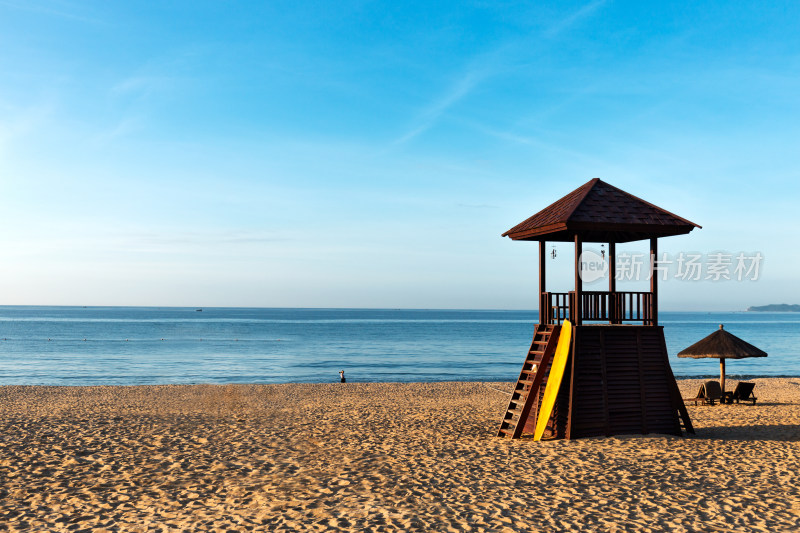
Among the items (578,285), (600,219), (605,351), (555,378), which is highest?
(600,219)

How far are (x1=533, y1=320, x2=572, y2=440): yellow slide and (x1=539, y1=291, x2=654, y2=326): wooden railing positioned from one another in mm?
361

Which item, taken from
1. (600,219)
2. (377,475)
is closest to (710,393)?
(600,219)

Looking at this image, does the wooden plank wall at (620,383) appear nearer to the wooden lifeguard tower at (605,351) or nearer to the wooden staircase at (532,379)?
the wooden lifeguard tower at (605,351)

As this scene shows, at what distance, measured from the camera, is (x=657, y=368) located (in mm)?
11984

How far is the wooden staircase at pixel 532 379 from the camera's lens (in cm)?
1196

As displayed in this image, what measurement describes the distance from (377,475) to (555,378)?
4241mm

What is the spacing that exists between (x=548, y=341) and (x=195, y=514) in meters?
7.27

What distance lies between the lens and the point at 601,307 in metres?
12.0

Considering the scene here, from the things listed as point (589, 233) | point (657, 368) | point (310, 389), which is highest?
point (589, 233)

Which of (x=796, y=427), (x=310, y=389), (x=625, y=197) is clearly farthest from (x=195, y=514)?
(x=310, y=389)

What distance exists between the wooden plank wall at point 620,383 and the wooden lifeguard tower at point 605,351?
2 centimetres

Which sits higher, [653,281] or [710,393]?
[653,281]

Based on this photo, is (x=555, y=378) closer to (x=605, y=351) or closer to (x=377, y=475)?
(x=605, y=351)

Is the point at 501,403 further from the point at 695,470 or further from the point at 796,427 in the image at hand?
the point at 695,470
